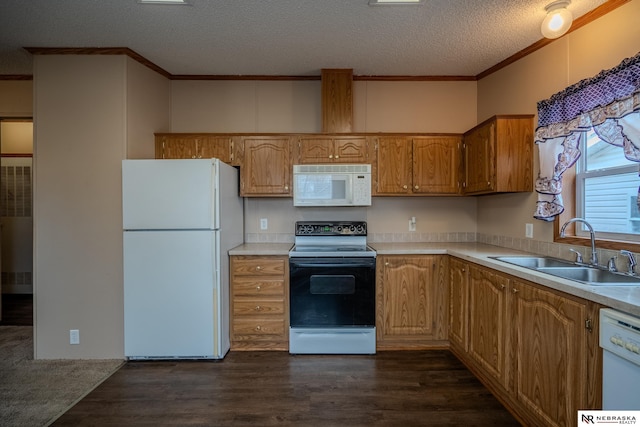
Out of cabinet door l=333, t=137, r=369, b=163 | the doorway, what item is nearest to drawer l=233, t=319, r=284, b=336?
cabinet door l=333, t=137, r=369, b=163

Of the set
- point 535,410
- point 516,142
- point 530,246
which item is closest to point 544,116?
point 516,142

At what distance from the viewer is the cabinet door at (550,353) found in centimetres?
144

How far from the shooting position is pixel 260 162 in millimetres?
3145

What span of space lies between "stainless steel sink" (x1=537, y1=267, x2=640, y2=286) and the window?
0.26 m

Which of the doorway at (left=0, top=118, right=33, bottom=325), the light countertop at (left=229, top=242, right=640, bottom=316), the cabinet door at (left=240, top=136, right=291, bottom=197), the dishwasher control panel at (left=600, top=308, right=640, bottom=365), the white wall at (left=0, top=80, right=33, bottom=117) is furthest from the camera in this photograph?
the doorway at (left=0, top=118, right=33, bottom=325)

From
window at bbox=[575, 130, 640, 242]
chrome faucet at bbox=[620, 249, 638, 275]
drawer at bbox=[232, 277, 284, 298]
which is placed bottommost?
drawer at bbox=[232, 277, 284, 298]

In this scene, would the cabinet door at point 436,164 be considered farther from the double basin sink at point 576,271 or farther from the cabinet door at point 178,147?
the cabinet door at point 178,147

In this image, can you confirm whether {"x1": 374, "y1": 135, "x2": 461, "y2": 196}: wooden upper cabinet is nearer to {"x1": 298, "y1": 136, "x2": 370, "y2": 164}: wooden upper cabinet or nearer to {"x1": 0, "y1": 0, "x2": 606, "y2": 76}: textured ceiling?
{"x1": 298, "y1": 136, "x2": 370, "y2": 164}: wooden upper cabinet

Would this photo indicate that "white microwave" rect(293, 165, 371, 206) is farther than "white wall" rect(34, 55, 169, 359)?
Yes

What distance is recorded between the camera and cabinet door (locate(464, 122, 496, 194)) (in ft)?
8.61

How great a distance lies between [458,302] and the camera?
2.67 metres

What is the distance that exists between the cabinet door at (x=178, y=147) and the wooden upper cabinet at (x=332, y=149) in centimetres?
107

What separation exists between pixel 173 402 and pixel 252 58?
9.38 feet

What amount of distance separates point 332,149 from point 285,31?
112 centimetres
